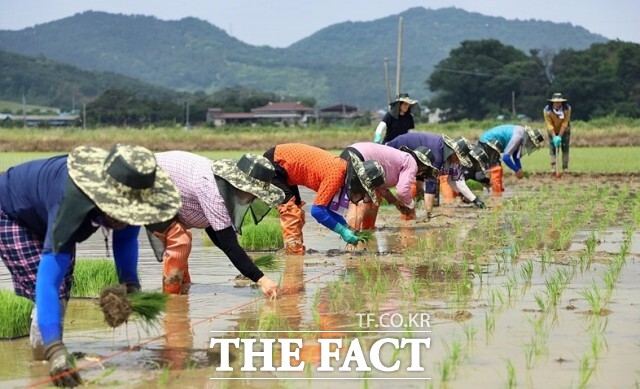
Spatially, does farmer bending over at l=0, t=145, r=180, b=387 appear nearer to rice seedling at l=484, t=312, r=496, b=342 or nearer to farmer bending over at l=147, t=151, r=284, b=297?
farmer bending over at l=147, t=151, r=284, b=297

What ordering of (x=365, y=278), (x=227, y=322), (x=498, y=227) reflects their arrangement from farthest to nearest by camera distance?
(x=498, y=227) < (x=365, y=278) < (x=227, y=322)

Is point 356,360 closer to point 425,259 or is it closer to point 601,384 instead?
point 601,384

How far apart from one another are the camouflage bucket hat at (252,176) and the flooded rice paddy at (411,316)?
0.65 metres

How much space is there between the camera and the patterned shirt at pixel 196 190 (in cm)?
661

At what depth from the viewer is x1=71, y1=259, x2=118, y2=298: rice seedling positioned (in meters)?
7.32

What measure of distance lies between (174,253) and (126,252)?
1.61 m

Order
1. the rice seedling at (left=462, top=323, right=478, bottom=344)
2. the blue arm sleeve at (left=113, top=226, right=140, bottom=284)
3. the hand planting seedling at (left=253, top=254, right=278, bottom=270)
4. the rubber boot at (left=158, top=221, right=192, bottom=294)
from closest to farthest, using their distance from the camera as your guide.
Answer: the blue arm sleeve at (left=113, top=226, right=140, bottom=284) < the rice seedling at (left=462, top=323, right=478, bottom=344) < the rubber boot at (left=158, top=221, right=192, bottom=294) < the hand planting seedling at (left=253, top=254, right=278, bottom=270)

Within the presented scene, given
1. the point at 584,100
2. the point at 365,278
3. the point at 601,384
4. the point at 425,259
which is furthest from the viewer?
the point at 584,100

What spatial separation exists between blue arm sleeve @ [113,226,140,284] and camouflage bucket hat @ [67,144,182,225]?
0.48 metres

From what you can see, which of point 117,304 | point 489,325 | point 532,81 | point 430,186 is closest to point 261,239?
point 430,186

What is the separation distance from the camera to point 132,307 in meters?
5.16

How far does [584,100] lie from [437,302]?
6284 cm

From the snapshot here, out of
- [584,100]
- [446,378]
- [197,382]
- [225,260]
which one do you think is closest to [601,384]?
[446,378]

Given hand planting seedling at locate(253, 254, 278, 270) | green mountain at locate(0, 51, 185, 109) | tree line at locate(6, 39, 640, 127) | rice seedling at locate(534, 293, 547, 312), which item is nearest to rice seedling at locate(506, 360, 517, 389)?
rice seedling at locate(534, 293, 547, 312)
